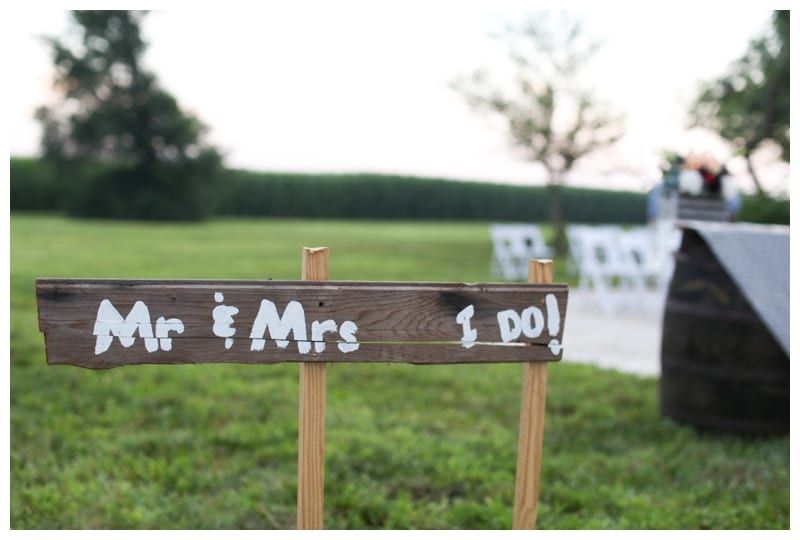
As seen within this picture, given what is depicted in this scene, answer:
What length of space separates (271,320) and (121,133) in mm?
31952

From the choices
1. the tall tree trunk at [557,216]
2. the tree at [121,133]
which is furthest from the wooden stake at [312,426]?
the tree at [121,133]

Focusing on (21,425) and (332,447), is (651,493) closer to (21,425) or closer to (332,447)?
(332,447)

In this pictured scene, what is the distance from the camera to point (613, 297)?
368 inches

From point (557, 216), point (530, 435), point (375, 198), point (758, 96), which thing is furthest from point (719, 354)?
point (375, 198)

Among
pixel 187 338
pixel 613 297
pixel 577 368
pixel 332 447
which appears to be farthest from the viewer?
pixel 613 297

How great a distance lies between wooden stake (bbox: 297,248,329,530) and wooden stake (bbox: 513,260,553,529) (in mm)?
515

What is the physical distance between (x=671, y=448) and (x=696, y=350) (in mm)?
531

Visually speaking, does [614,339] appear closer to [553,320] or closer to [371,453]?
[371,453]

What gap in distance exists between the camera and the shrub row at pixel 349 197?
32344 millimetres

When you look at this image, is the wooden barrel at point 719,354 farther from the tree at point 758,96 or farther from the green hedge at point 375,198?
the green hedge at point 375,198

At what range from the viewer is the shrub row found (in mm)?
32344

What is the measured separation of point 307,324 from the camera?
1.96 m
